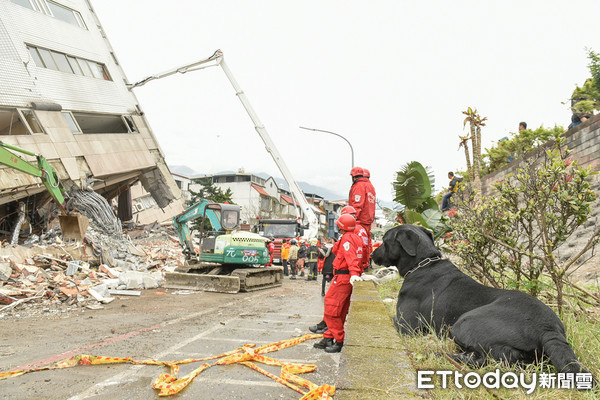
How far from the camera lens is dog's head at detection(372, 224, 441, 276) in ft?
14.8

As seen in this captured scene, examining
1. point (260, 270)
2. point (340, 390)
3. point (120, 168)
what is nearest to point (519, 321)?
point (340, 390)

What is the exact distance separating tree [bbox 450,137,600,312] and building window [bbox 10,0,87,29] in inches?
828

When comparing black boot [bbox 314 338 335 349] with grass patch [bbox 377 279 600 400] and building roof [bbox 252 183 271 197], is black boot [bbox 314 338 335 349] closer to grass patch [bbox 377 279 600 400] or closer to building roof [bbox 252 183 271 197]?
grass patch [bbox 377 279 600 400]

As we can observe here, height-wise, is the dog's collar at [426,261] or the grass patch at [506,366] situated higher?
the dog's collar at [426,261]

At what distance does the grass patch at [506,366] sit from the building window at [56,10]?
70.5 ft

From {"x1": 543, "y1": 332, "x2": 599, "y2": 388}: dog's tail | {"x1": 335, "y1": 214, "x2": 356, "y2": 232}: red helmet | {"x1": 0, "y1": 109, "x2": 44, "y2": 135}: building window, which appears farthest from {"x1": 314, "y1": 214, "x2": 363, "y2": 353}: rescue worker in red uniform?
{"x1": 0, "y1": 109, "x2": 44, "y2": 135}: building window

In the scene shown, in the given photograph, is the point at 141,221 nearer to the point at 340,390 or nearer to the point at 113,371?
the point at 113,371

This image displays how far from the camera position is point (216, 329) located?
6.22m

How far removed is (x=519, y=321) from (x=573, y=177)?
1576 millimetres

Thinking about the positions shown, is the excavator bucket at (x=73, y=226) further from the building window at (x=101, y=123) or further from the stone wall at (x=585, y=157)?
the stone wall at (x=585, y=157)

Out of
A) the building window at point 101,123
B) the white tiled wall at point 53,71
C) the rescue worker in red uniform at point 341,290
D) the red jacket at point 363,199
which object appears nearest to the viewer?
the rescue worker in red uniform at point 341,290

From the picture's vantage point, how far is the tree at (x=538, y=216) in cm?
346

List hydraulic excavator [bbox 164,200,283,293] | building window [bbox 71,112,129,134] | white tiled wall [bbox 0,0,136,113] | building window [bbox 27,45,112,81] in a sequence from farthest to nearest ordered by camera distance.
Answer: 1. building window [bbox 71,112,129,134]
2. building window [bbox 27,45,112,81]
3. white tiled wall [bbox 0,0,136,113]
4. hydraulic excavator [bbox 164,200,283,293]

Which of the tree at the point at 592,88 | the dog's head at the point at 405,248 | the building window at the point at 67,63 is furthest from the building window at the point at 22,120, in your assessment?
the tree at the point at 592,88
